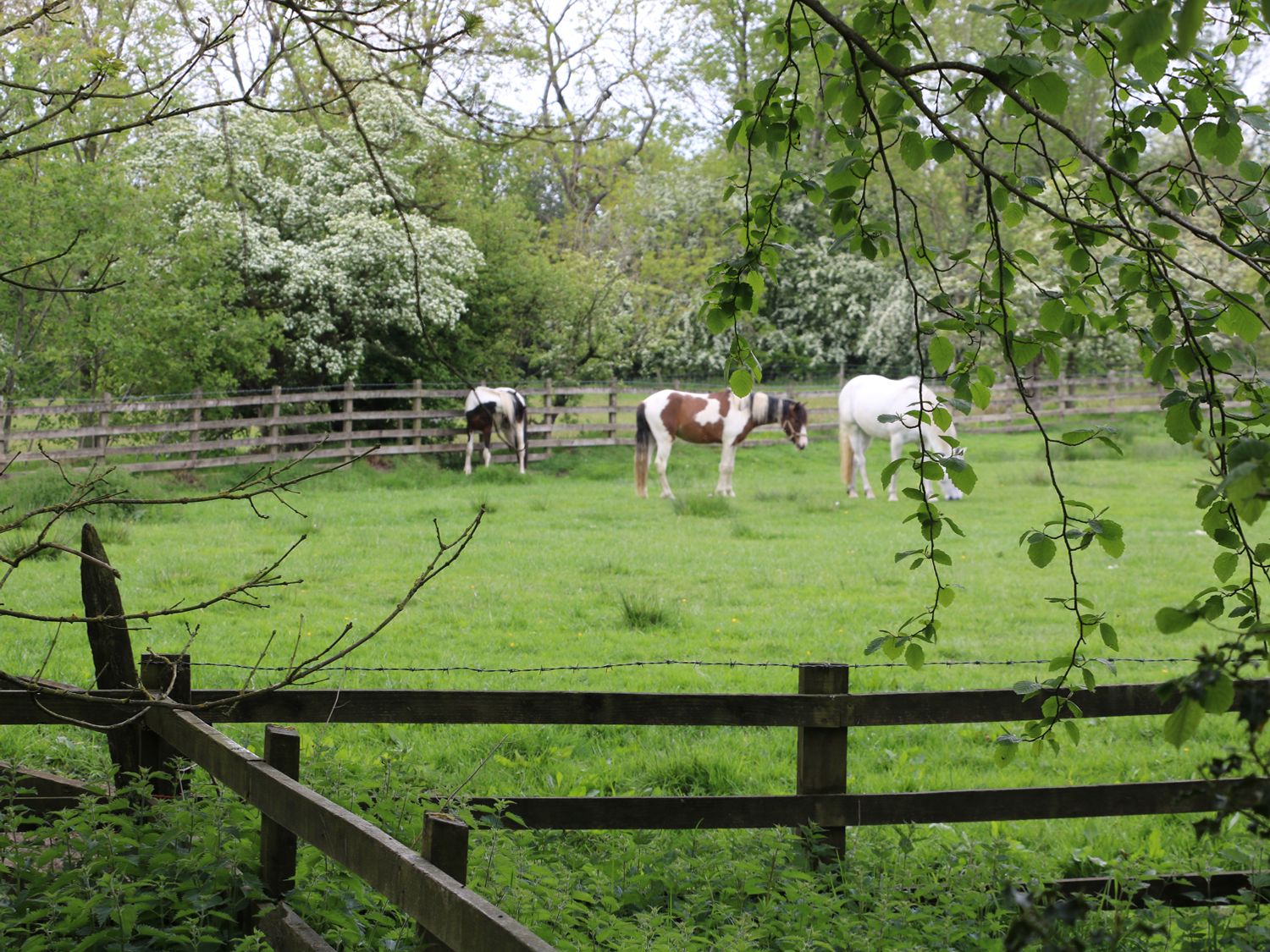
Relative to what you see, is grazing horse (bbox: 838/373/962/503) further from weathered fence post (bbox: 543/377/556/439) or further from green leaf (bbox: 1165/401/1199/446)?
green leaf (bbox: 1165/401/1199/446)

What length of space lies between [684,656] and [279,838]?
5.58 metres

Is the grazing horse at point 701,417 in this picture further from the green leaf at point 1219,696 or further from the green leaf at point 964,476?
the green leaf at point 1219,696

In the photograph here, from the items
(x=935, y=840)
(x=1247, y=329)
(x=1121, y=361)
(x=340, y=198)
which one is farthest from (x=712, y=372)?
(x=1247, y=329)

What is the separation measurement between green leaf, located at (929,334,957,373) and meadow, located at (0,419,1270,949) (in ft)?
2.70

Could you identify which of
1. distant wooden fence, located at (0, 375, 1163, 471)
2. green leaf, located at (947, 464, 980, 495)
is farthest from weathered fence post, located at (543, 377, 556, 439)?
green leaf, located at (947, 464, 980, 495)

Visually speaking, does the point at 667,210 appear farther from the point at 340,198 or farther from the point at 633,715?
the point at 633,715

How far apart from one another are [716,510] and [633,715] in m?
12.8

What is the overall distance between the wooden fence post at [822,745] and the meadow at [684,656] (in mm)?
168

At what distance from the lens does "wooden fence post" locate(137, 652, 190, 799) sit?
13.0 ft

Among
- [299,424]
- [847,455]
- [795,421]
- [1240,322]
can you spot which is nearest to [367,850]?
[1240,322]

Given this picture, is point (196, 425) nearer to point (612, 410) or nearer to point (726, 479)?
point (726, 479)

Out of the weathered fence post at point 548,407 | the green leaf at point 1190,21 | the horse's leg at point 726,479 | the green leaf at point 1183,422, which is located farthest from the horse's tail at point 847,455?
the green leaf at point 1190,21

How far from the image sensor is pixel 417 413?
2227cm

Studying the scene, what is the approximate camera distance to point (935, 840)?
5.27 m
